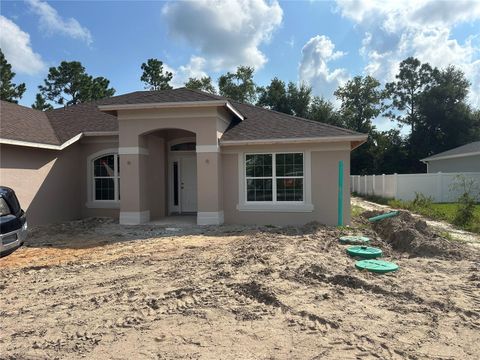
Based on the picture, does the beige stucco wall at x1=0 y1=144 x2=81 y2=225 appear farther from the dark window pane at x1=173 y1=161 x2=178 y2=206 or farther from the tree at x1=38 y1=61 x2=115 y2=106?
the tree at x1=38 y1=61 x2=115 y2=106

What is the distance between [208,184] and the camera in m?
12.9

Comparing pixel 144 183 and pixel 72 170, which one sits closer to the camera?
pixel 144 183

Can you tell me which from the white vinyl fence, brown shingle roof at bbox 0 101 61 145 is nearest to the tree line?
the white vinyl fence

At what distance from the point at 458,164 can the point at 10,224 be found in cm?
2922

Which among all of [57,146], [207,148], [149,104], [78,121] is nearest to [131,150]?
[149,104]

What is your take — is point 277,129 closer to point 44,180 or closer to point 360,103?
point 44,180

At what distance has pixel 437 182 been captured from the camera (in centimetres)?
2445

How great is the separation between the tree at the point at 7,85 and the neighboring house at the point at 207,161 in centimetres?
2450

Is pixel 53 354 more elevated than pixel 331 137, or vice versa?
pixel 331 137

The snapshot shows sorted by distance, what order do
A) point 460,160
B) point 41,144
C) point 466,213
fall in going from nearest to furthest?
point 41,144
point 466,213
point 460,160

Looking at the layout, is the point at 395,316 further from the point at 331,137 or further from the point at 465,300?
the point at 331,137

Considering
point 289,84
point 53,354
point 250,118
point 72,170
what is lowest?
point 53,354

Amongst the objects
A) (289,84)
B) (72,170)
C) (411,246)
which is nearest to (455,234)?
(411,246)

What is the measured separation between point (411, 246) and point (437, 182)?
674 inches
